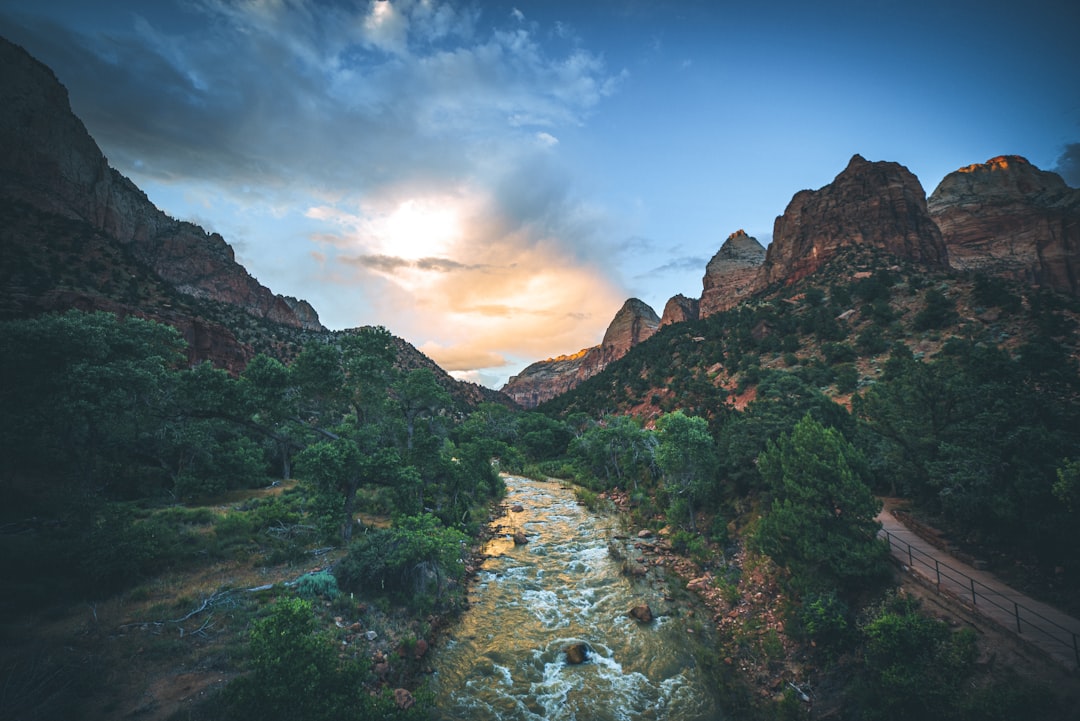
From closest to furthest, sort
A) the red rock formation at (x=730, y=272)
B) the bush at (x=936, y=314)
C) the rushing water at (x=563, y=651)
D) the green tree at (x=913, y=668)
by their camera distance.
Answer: the green tree at (x=913, y=668)
the rushing water at (x=563, y=651)
the bush at (x=936, y=314)
the red rock formation at (x=730, y=272)

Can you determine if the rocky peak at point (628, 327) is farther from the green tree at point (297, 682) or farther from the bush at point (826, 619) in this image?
the green tree at point (297, 682)

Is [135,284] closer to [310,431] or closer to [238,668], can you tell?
[310,431]

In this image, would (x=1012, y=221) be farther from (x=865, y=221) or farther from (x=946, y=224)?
(x=865, y=221)

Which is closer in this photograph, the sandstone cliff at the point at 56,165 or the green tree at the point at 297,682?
the green tree at the point at 297,682

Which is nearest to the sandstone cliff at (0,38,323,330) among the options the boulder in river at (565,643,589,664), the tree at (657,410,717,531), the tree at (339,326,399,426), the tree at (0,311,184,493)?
the tree at (0,311,184,493)

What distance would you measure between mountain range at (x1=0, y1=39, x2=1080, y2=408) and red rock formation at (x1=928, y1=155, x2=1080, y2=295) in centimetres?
22

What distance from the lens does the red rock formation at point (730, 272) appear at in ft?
342

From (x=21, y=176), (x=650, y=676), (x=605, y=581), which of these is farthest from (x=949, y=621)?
(x=21, y=176)

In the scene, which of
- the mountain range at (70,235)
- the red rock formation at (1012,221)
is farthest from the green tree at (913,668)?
the red rock formation at (1012,221)

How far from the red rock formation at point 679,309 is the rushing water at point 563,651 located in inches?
4676

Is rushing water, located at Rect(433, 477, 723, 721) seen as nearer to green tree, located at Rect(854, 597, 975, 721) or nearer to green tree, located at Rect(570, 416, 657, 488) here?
green tree, located at Rect(854, 597, 975, 721)

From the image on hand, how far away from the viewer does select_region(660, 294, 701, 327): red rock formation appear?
127931 mm

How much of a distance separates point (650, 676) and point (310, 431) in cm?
1975

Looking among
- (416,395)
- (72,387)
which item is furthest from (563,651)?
(72,387)
